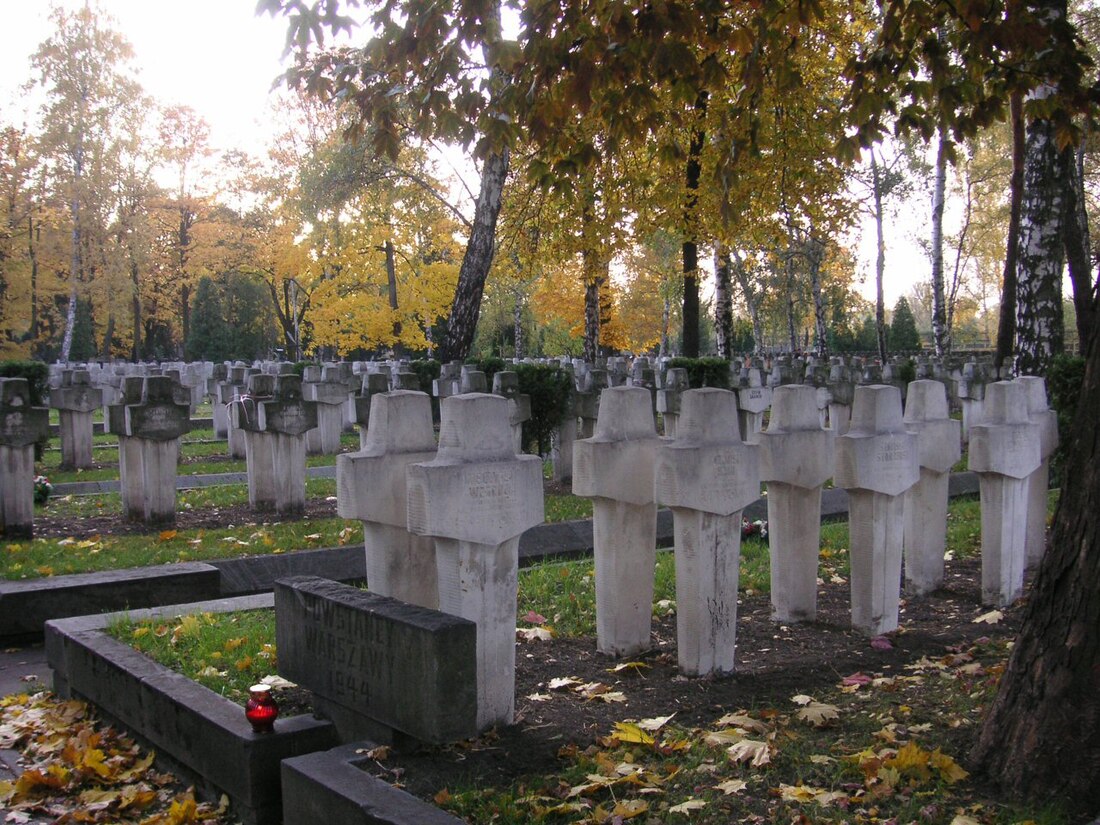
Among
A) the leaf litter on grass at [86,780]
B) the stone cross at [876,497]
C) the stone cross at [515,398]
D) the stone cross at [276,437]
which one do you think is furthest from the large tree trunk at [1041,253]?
the leaf litter on grass at [86,780]

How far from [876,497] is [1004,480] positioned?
4.65 feet

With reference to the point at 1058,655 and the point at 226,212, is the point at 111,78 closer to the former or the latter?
the point at 226,212

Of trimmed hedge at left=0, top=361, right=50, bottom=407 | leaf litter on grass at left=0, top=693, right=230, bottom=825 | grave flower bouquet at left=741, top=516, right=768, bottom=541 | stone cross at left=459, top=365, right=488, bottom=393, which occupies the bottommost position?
leaf litter on grass at left=0, top=693, right=230, bottom=825

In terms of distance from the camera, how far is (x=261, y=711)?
439 cm

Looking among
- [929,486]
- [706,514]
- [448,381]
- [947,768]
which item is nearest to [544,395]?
[448,381]

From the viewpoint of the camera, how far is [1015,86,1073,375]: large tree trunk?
1204 centimetres

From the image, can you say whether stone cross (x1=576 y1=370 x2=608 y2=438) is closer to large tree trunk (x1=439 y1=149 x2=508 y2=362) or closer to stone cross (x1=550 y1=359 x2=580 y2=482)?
stone cross (x1=550 y1=359 x2=580 y2=482)

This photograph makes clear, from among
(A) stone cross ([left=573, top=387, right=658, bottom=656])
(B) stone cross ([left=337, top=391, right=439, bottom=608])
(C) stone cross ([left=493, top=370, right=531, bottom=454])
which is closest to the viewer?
(B) stone cross ([left=337, top=391, right=439, bottom=608])

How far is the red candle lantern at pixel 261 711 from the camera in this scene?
4.39 metres

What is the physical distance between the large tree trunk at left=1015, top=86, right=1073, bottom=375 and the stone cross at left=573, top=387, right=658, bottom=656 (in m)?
8.02

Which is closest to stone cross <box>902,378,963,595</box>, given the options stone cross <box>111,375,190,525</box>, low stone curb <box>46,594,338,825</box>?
low stone curb <box>46,594,338,825</box>

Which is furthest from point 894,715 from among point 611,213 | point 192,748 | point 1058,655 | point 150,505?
point 611,213

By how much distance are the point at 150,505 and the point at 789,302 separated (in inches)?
1491

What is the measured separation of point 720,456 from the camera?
5.64 meters
